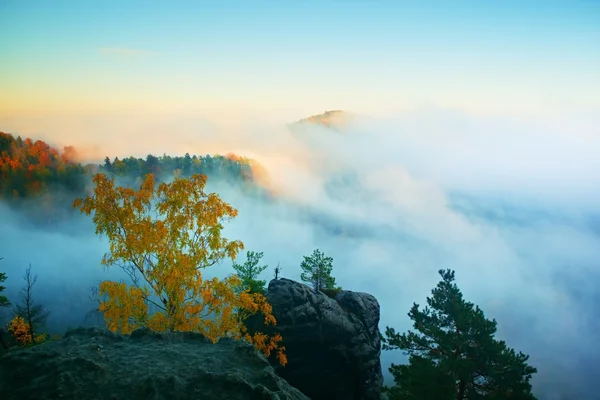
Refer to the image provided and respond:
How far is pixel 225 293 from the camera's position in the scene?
20.6 m

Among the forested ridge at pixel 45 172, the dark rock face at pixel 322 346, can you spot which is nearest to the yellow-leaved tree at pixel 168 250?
the dark rock face at pixel 322 346

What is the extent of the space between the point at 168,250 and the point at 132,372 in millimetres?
9373

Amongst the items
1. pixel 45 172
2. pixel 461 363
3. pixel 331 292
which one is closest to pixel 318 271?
pixel 331 292

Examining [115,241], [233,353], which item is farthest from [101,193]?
[233,353]

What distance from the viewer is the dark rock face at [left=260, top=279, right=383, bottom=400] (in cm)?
3447

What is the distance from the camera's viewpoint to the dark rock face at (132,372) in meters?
10.4

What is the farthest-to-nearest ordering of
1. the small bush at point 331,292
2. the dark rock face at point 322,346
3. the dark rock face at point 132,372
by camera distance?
the small bush at point 331,292 → the dark rock face at point 322,346 → the dark rock face at point 132,372

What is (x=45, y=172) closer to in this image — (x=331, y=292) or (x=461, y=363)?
(x=331, y=292)

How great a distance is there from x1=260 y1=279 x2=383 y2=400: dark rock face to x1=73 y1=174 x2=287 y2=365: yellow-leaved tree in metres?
13.6

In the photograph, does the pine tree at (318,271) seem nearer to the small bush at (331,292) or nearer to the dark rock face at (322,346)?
the small bush at (331,292)

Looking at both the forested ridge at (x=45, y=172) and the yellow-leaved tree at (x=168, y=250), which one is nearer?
the yellow-leaved tree at (x=168, y=250)

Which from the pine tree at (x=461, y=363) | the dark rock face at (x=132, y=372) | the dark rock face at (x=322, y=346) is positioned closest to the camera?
the dark rock face at (x=132, y=372)

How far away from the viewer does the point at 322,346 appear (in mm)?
35312

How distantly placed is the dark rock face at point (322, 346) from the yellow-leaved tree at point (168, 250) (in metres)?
13.6
